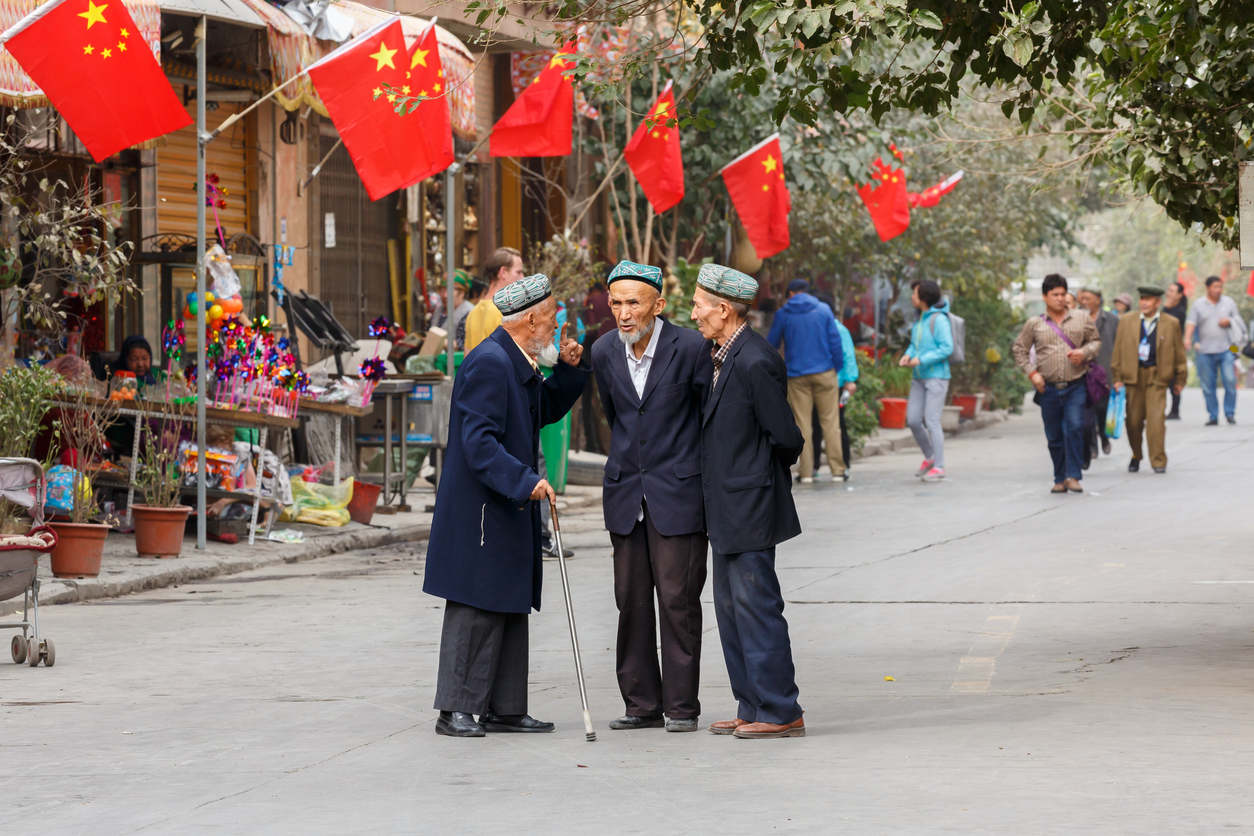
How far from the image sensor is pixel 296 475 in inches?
544

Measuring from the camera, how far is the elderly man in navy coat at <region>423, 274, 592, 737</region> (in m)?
6.62

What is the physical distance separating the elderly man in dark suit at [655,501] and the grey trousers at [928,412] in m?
11.0

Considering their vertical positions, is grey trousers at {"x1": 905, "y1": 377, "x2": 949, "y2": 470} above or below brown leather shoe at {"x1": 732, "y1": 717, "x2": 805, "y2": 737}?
above

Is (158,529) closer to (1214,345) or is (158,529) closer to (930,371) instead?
(930,371)

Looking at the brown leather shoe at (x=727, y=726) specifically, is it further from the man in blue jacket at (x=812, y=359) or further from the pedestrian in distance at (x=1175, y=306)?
the pedestrian in distance at (x=1175, y=306)

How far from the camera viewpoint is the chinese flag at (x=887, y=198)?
20656 millimetres

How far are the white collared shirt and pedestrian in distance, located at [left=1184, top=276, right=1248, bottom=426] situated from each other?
68.8ft

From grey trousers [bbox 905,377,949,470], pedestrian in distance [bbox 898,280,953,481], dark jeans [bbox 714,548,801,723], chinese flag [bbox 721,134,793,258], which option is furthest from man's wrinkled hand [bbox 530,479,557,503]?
chinese flag [bbox 721,134,793,258]

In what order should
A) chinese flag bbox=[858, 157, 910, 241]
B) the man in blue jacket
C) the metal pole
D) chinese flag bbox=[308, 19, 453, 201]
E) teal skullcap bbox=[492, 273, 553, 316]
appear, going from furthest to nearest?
chinese flag bbox=[858, 157, 910, 241]
the man in blue jacket
chinese flag bbox=[308, 19, 453, 201]
the metal pole
teal skullcap bbox=[492, 273, 553, 316]

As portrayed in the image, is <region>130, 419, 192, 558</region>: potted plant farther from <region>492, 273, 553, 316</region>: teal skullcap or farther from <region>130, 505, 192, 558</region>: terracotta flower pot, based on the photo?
<region>492, 273, 553, 316</region>: teal skullcap

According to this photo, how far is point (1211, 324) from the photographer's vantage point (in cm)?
2680

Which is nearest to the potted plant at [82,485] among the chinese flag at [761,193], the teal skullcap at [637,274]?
the teal skullcap at [637,274]

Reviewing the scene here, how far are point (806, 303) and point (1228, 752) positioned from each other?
11896 mm

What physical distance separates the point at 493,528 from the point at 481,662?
0.52 meters
